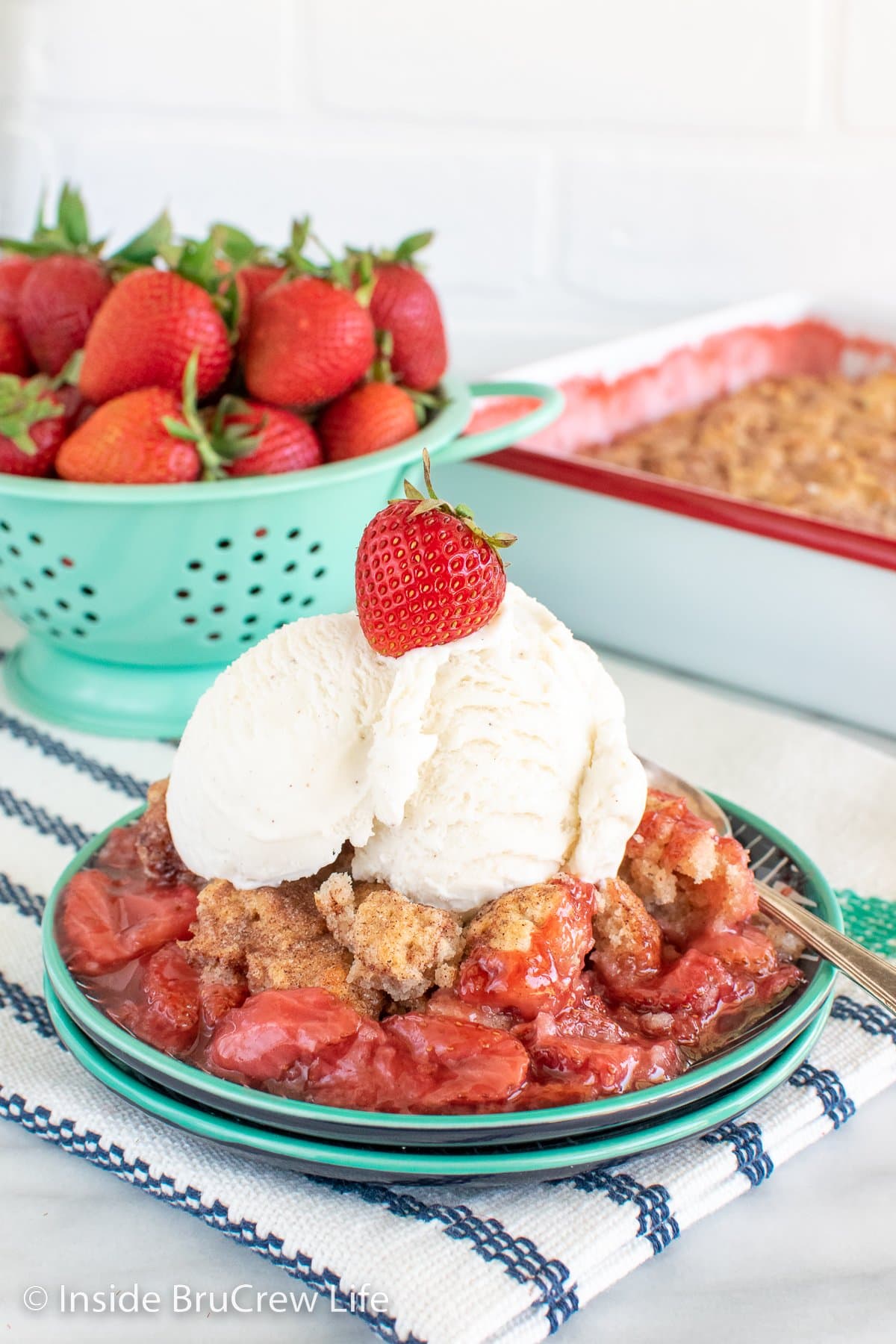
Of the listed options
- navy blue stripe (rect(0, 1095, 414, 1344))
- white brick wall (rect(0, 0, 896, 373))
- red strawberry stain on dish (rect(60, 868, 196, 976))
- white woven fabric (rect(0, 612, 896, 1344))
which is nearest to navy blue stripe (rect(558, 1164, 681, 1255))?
white woven fabric (rect(0, 612, 896, 1344))

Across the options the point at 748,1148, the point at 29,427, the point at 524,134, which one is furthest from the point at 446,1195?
the point at 524,134

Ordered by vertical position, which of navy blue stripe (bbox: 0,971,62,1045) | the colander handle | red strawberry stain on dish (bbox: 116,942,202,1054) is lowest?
navy blue stripe (bbox: 0,971,62,1045)

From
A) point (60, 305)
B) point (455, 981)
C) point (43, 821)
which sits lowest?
point (43, 821)

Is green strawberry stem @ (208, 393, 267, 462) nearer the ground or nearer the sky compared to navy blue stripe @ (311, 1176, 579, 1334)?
nearer the sky

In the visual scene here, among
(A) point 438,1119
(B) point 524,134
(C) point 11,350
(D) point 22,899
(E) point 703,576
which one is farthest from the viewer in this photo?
(B) point 524,134

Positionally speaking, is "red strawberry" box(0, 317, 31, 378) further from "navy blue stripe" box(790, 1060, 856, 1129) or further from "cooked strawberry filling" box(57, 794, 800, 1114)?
"navy blue stripe" box(790, 1060, 856, 1129)

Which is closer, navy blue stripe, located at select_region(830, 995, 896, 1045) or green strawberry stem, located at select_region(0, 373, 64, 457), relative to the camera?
navy blue stripe, located at select_region(830, 995, 896, 1045)

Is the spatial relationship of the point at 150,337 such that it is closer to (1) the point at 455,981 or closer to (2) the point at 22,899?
(2) the point at 22,899
